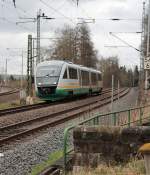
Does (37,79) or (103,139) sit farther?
(37,79)

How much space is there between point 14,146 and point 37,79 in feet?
77.7

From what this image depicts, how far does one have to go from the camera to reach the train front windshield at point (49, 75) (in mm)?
38156

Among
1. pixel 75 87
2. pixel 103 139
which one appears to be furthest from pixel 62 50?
pixel 103 139

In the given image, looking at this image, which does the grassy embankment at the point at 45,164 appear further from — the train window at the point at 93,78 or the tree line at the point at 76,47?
the tree line at the point at 76,47

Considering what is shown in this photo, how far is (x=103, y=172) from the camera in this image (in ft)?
33.0

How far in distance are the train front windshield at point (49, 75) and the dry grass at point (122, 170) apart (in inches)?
1098

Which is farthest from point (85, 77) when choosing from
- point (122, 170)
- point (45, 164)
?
point (122, 170)

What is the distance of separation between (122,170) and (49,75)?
28657mm

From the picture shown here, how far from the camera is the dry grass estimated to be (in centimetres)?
976

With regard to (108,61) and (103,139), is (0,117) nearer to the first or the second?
(103,139)

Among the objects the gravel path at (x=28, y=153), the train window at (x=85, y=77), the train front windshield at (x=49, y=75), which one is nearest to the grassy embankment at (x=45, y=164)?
the gravel path at (x=28, y=153)

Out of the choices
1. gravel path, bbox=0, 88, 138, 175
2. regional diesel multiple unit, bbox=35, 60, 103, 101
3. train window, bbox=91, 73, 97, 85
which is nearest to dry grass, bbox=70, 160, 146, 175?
gravel path, bbox=0, 88, 138, 175

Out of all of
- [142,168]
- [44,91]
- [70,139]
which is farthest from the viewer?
[44,91]

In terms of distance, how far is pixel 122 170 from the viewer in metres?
9.93
